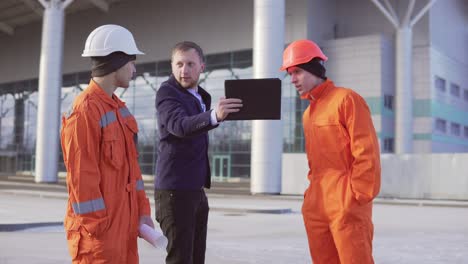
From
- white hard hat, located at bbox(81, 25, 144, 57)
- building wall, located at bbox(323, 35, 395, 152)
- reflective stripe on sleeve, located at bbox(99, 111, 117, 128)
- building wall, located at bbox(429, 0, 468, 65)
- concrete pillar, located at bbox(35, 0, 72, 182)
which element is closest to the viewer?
reflective stripe on sleeve, located at bbox(99, 111, 117, 128)

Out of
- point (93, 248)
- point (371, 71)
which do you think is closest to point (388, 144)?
point (371, 71)

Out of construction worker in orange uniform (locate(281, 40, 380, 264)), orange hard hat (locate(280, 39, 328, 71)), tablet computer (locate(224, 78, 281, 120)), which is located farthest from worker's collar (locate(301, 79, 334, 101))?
tablet computer (locate(224, 78, 281, 120))

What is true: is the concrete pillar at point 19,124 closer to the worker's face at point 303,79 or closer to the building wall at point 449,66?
the building wall at point 449,66

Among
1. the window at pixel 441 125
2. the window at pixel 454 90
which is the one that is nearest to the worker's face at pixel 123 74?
the window at pixel 441 125

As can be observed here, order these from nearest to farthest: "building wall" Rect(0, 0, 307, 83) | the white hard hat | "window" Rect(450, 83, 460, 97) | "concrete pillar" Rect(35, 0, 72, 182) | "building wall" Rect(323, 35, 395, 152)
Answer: the white hard hat
"concrete pillar" Rect(35, 0, 72, 182)
"building wall" Rect(323, 35, 395, 152)
"window" Rect(450, 83, 460, 97)
"building wall" Rect(0, 0, 307, 83)

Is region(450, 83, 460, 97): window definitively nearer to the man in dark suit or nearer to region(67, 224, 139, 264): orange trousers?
the man in dark suit

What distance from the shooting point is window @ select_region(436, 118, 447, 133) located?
3781 centimetres

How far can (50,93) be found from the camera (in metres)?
35.1

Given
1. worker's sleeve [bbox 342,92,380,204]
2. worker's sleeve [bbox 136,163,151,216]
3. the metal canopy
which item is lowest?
worker's sleeve [bbox 136,163,151,216]

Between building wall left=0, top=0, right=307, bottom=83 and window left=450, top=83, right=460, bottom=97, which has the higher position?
building wall left=0, top=0, right=307, bottom=83

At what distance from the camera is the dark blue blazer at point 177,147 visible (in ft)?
11.9

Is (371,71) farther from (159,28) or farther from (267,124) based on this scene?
(159,28)

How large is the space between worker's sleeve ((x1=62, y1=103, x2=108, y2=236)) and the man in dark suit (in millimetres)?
744

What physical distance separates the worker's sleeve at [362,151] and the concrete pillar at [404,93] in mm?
33489
